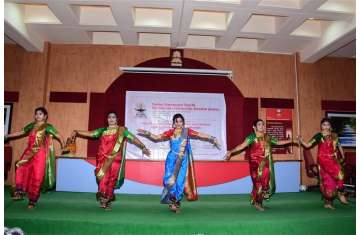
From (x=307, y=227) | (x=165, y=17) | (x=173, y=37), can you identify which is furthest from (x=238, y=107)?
(x=307, y=227)

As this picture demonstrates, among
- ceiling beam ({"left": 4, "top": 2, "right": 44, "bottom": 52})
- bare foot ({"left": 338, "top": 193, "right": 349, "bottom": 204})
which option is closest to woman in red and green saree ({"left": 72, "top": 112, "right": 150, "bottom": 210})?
ceiling beam ({"left": 4, "top": 2, "right": 44, "bottom": 52})

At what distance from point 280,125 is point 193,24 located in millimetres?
2676

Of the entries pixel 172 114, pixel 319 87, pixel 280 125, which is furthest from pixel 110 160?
pixel 319 87

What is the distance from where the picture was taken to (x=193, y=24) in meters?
5.18

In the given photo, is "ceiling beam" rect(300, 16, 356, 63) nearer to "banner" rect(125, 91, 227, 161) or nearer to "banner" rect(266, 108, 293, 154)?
"banner" rect(266, 108, 293, 154)

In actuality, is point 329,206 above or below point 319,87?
below

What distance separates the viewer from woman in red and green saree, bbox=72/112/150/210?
3674 millimetres

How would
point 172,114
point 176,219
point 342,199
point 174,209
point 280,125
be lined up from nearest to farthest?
point 176,219, point 174,209, point 342,199, point 172,114, point 280,125

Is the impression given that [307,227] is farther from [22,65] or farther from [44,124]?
[22,65]

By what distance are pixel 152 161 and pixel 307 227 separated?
107 inches

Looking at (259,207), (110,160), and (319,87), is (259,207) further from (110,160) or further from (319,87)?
(319,87)

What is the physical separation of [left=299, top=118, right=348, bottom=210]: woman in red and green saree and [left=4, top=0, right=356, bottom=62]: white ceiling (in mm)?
1767

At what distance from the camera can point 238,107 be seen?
589cm

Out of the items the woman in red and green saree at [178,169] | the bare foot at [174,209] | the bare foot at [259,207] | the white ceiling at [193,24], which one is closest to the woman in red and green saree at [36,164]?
the woman in red and green saree at [178,169]
